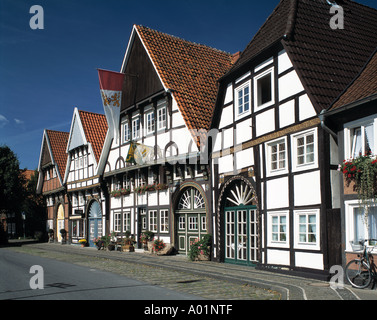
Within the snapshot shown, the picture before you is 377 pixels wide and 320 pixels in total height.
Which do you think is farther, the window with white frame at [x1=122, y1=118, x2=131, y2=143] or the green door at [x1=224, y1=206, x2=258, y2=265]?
the window with white frame at [x1=122, y1=118, x2=131, y2=143]

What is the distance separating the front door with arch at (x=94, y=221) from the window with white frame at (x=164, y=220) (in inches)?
344

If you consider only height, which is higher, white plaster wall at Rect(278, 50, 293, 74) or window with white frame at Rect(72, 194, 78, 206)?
white plaster wall at Rect(278, 50, 293, 74)

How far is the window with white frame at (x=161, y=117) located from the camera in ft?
72.1

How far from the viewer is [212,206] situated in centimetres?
1830

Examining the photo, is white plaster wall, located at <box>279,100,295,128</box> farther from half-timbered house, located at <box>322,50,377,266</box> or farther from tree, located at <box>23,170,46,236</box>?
tree, located at <box>23,170,46,236</box>

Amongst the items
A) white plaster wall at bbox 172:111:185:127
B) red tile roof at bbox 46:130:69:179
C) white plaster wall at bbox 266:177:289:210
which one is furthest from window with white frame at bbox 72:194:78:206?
white plaster wall at bbox 266:177:289:210

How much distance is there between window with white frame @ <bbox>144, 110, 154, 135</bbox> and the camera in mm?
23091

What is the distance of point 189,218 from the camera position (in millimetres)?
20469

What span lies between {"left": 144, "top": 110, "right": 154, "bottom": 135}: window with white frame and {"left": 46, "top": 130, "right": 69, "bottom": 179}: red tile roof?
15616mm

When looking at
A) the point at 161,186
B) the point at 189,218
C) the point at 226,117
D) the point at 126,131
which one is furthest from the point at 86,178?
the point at 226,117

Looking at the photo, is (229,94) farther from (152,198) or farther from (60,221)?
(60,221)

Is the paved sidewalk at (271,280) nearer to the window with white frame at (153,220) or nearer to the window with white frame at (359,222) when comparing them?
the window with white frame at (359,222)
